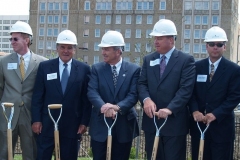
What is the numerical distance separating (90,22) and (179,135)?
6974 centimetres

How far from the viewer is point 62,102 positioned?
22.0 ft

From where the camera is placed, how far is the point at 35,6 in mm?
78312

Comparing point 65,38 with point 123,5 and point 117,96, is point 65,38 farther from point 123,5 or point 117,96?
point 123,5

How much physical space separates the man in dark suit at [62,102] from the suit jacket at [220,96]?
1737 mm

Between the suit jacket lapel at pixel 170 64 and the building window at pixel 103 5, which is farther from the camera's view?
the building window at pixel 103 5

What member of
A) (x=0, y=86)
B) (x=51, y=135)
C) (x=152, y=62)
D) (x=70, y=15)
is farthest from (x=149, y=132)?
(x=70, y=15)

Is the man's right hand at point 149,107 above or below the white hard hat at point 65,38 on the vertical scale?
below

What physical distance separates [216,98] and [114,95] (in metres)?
1.48

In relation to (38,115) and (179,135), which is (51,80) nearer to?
(38,115)

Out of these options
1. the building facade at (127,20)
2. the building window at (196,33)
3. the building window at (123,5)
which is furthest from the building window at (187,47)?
the building window at (123,5)

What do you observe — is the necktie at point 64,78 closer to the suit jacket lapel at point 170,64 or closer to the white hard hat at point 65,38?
the white hard hat at point 65,38

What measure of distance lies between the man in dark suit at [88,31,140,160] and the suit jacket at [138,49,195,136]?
0.99 ft

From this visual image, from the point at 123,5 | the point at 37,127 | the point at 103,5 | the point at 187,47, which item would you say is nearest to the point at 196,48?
the point at 187,47

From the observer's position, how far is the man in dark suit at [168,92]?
6137 millimetres
